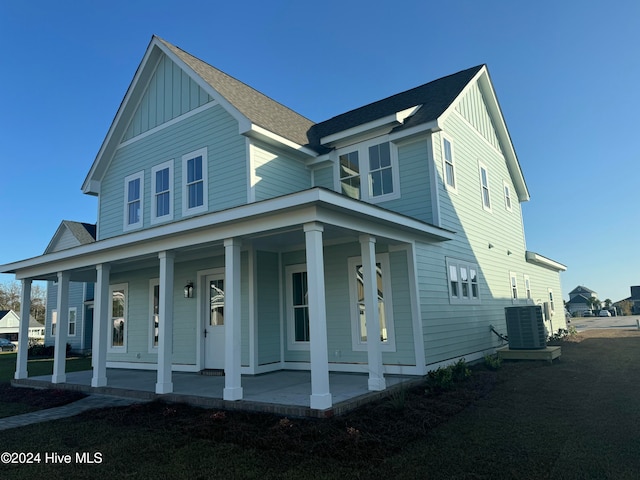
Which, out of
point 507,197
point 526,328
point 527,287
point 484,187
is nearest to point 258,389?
point 526,328

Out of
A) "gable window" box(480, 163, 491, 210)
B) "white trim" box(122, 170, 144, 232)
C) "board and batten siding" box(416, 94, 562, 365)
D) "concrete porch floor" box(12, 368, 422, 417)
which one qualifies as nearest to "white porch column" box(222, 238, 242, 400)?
"concrete porch floor" box(12, 368, 422, 417)

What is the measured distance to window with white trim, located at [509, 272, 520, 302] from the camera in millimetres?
15117

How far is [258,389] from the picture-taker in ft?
25.6

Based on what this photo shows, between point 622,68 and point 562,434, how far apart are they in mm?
13150

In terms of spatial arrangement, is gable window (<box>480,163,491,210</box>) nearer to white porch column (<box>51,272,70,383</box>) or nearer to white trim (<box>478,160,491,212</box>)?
white trim (<box>478,160,491,212</box>)

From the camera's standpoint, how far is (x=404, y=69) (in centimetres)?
1689

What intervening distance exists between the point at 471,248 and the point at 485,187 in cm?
277

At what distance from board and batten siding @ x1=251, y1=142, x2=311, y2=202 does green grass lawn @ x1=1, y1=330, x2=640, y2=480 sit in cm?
490

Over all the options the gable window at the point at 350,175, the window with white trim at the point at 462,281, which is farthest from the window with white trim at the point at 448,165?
the gable window at the point at 350,175

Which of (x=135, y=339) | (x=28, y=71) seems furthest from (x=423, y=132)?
(x=28, y=71)

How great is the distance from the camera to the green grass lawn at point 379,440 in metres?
4.28

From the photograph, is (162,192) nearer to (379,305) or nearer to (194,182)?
(194,182)

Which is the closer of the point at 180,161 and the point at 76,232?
the point at 180,161

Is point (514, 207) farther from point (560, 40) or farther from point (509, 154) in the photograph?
point (560, 40)
